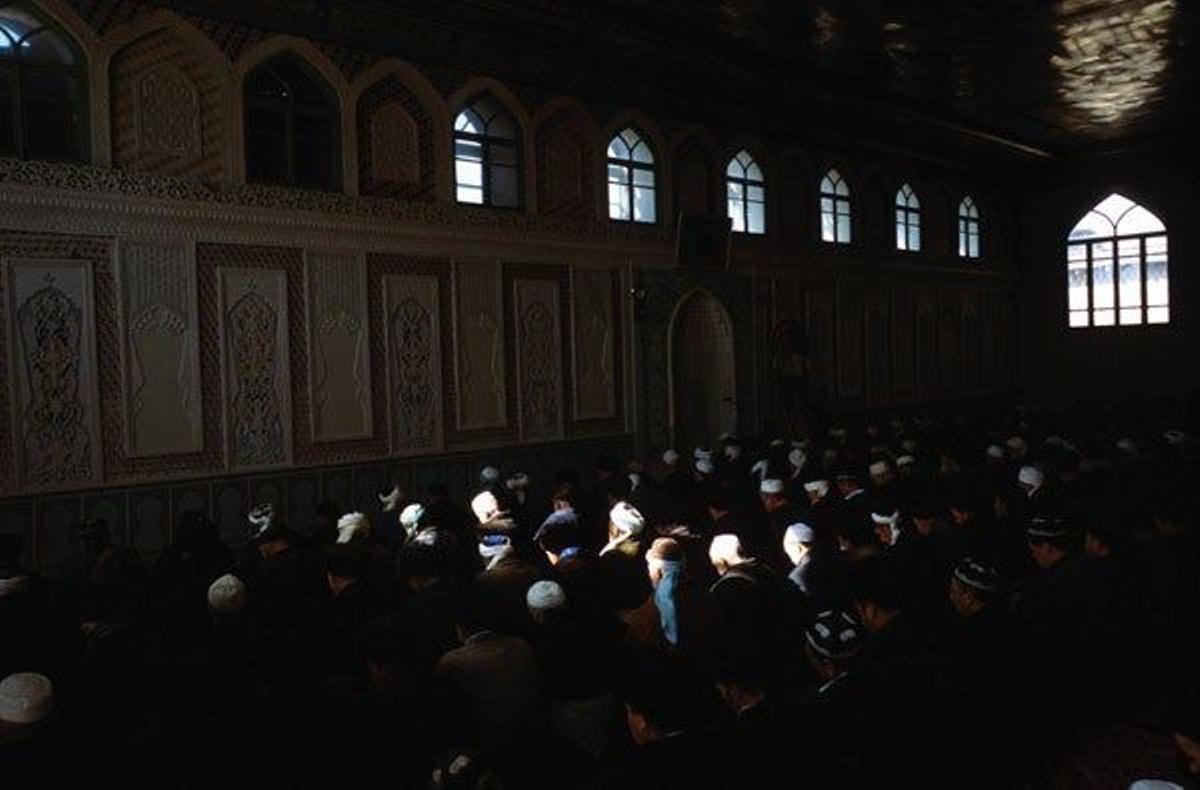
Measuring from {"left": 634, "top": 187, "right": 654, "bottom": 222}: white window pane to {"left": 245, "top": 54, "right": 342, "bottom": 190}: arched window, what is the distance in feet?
13.9

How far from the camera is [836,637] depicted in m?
3.45

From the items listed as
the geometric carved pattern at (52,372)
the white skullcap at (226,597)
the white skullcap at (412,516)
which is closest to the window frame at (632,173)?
the white skullcap at (412,516)

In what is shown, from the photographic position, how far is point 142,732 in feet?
10.5

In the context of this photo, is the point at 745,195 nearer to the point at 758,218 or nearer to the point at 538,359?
the point at 758,218

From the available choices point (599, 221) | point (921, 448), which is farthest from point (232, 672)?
point (921, 448)

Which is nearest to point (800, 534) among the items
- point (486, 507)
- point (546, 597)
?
point (546, 597)

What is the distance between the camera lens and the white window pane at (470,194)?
1014cm

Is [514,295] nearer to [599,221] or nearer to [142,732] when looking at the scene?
[599,221]

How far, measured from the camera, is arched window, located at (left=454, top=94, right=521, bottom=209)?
10.2 m

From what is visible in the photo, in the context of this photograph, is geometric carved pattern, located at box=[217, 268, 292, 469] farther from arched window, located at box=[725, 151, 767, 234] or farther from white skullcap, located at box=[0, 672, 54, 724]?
arched window, located at box=[725, 151, 767, 234]

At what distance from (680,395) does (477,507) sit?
6229mm

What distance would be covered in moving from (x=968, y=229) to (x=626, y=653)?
17094mm

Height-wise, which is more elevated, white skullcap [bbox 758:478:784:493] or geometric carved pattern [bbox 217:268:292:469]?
geometric carved pattern [bbox 217:268:292:469]

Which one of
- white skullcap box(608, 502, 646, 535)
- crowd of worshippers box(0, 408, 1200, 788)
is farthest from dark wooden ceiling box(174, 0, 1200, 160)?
white skullcap box(608, 502, 646, 535)
